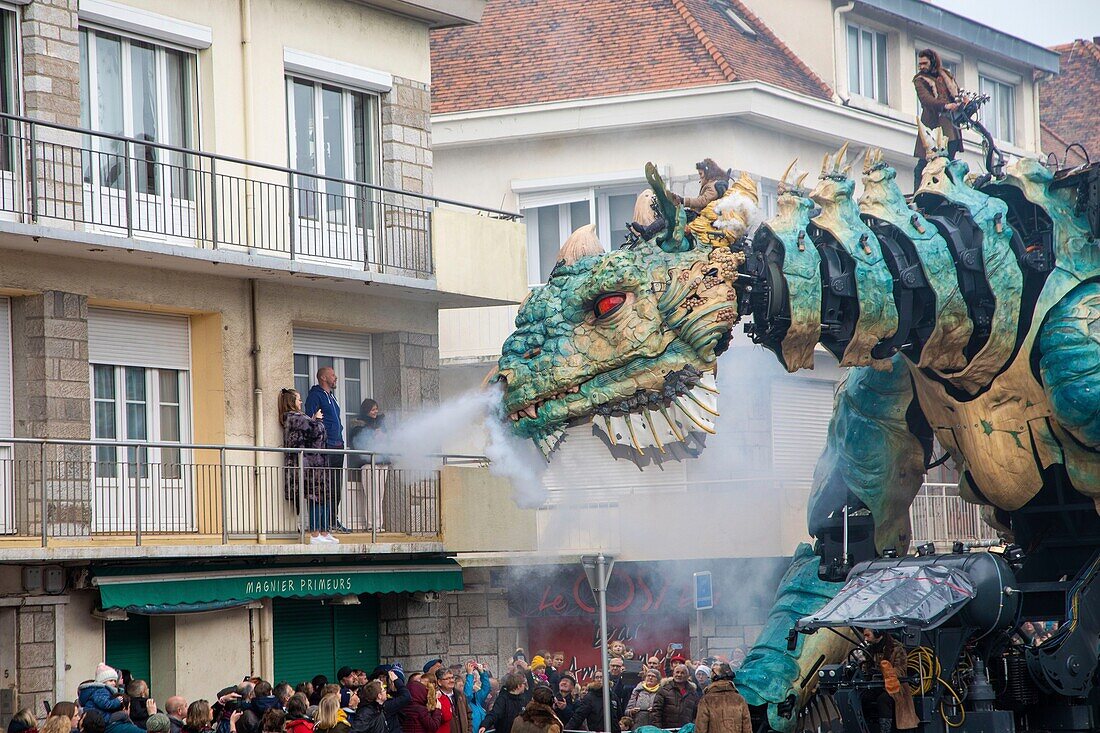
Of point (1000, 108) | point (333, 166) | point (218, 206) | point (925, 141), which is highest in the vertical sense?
point (1000, 108)

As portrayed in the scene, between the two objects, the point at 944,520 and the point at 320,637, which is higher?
the point at 944,520

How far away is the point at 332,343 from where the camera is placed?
2316 centimetres

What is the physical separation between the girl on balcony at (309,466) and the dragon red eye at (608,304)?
1170cm

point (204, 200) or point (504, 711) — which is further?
point (204, 200)

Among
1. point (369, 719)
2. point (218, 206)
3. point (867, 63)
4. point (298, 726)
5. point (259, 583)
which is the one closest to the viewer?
point (298, 726)

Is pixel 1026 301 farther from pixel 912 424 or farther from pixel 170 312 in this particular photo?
pixel 170 312

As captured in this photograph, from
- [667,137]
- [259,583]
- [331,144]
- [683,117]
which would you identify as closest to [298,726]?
[259,583]

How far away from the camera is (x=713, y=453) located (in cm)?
1866

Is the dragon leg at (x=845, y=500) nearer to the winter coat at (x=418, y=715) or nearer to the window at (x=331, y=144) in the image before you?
the winter coat at (x=418, y=715)

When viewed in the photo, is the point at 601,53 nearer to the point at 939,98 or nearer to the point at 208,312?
the point at 208,312

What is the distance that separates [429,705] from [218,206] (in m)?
7.20

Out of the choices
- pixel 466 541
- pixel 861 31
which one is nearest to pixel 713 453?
pixel 466 541

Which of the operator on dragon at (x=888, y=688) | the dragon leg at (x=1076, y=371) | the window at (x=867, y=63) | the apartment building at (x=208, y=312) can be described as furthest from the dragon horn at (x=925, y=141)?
the window at (x=867, y=63)

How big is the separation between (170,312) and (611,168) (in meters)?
10.3
